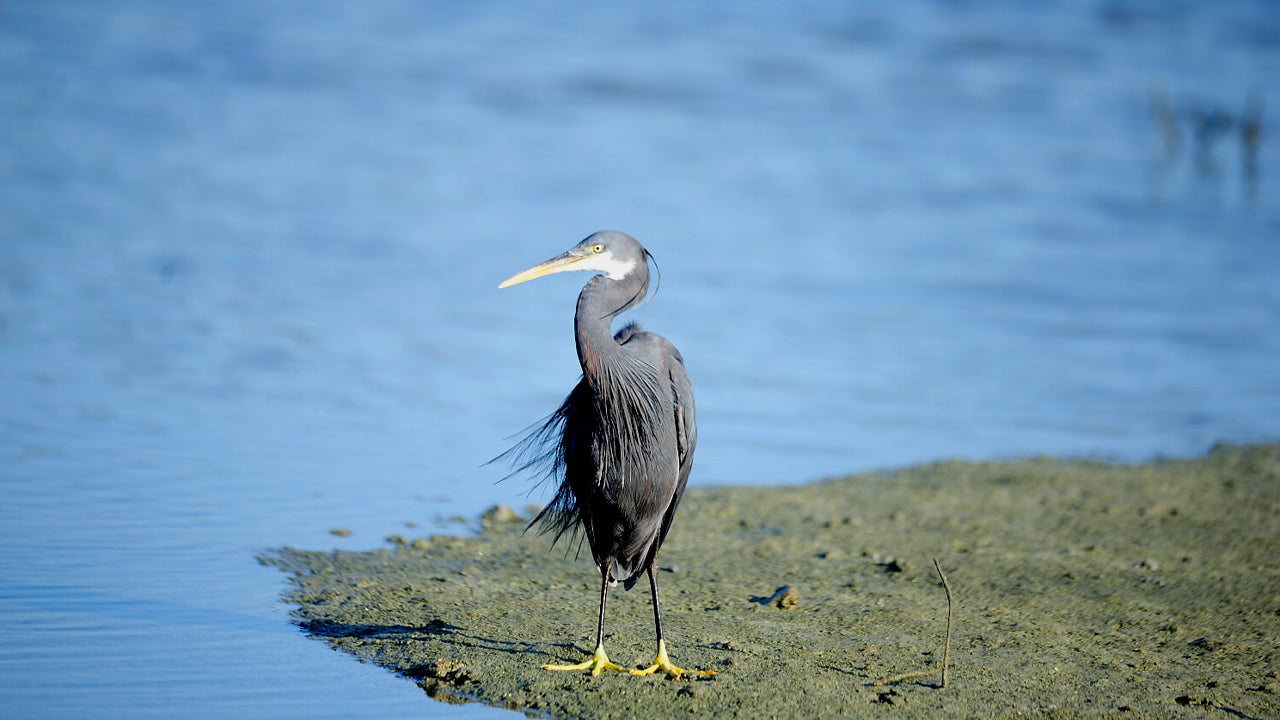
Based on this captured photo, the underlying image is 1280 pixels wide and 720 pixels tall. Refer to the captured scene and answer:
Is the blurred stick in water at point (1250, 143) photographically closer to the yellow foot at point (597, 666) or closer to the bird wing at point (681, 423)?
the bird wing at point (681, 423)

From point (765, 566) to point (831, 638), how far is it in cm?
98

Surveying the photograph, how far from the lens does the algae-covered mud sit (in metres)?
4.82

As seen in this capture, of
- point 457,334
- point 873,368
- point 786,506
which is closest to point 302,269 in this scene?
point 457,334

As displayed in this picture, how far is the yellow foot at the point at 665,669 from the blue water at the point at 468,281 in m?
0.71

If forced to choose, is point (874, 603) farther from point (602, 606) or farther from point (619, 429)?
point (619, 429)

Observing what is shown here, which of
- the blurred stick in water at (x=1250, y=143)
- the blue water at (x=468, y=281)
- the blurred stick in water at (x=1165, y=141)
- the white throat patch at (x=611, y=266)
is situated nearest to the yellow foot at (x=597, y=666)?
the blue water at (x=468, y=281)

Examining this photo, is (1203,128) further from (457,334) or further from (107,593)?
(107,593)

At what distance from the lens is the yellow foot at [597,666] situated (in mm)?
4945

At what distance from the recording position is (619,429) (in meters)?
5.14

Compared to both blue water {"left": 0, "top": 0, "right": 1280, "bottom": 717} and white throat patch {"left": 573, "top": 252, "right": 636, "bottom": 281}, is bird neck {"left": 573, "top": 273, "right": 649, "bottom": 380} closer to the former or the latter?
white throat patch {"left": 573, "top": 252, "right": 636, "bottom": 281}

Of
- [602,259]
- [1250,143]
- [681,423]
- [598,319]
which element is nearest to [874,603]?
[681,423]

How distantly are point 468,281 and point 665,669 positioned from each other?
6867mm

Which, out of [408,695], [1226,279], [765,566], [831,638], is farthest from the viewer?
[1226,279]

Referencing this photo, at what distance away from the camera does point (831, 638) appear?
5.42 metres
